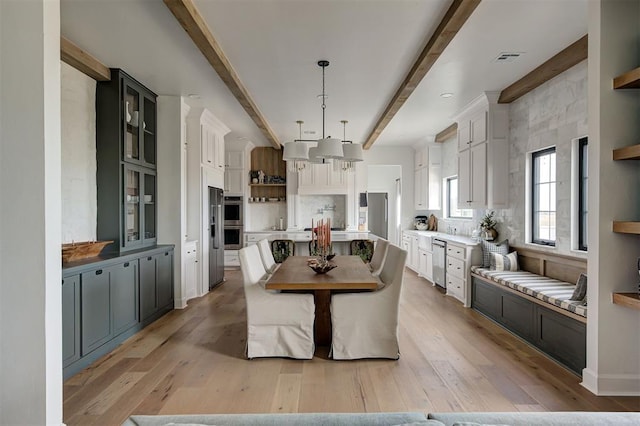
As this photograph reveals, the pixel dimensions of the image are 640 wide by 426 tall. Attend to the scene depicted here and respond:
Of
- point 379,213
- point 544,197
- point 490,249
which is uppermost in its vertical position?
point 544,197

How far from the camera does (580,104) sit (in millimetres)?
3656

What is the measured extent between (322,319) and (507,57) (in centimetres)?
306

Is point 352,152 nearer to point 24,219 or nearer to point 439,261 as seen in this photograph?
point 439,261

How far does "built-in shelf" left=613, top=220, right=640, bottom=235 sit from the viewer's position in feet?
8.00

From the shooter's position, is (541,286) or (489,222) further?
(489,222)

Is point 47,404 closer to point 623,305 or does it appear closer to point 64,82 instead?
point 64,82

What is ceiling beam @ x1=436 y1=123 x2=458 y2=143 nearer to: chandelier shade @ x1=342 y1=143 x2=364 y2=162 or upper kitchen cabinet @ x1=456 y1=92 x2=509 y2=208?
upper kitchen cabinet @ x1=456 y1=92 x2=509 y2=208

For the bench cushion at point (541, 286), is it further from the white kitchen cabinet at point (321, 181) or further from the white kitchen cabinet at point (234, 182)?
the white kitchen cabinet at point (234, 182)

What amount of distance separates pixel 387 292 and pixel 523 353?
4.45ft

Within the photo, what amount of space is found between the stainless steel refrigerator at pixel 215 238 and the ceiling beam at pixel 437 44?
313 centimetres

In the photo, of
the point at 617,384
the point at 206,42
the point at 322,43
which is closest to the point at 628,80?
the point at 617,384

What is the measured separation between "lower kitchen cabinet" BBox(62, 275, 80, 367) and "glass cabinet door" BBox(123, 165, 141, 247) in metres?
1.18

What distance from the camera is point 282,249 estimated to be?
7387 mm

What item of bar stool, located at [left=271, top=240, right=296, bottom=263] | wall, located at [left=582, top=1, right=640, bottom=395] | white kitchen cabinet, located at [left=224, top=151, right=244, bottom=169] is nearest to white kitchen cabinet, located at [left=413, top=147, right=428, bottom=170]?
bar stool, located at [left=271, top=240, right=296, bottom=263]
